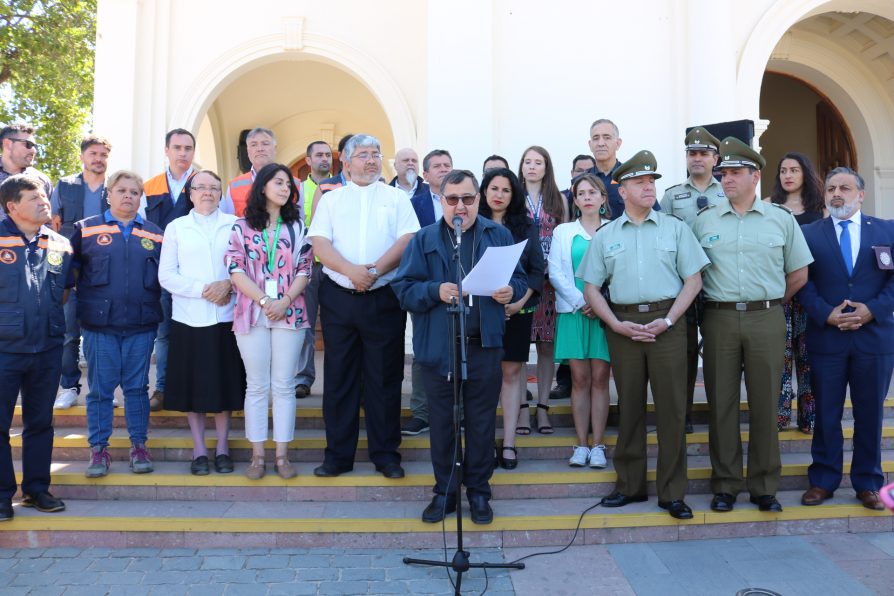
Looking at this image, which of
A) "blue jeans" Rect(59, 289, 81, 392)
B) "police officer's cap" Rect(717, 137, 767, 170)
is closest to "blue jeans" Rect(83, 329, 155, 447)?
"blue jeans" Rect(59, 289, 81, 392)

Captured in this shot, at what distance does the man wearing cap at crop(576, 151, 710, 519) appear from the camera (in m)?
4.08

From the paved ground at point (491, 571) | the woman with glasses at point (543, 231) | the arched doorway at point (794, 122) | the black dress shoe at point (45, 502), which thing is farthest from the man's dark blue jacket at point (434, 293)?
the arched doorway at point (794, 122)

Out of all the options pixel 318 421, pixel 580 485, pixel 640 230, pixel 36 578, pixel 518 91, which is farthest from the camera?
pixel 518 91

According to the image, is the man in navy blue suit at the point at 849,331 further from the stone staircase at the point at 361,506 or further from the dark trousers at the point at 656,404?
the dark trousers at the point at 656,404

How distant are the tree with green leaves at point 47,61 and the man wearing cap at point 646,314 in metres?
12.8

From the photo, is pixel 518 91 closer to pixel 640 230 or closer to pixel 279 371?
pixel 640 230

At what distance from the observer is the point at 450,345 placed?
386 centimetres

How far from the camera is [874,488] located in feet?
13.9

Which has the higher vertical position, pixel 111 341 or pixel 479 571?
pixel 111 341

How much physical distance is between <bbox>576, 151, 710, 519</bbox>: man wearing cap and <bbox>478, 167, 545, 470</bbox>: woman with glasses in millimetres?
398

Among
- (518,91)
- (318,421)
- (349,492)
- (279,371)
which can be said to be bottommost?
(349,492)

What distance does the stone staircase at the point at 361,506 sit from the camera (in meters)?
3.98

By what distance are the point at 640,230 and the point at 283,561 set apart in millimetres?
2781

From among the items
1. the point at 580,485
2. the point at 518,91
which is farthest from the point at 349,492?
the point at 518,91
